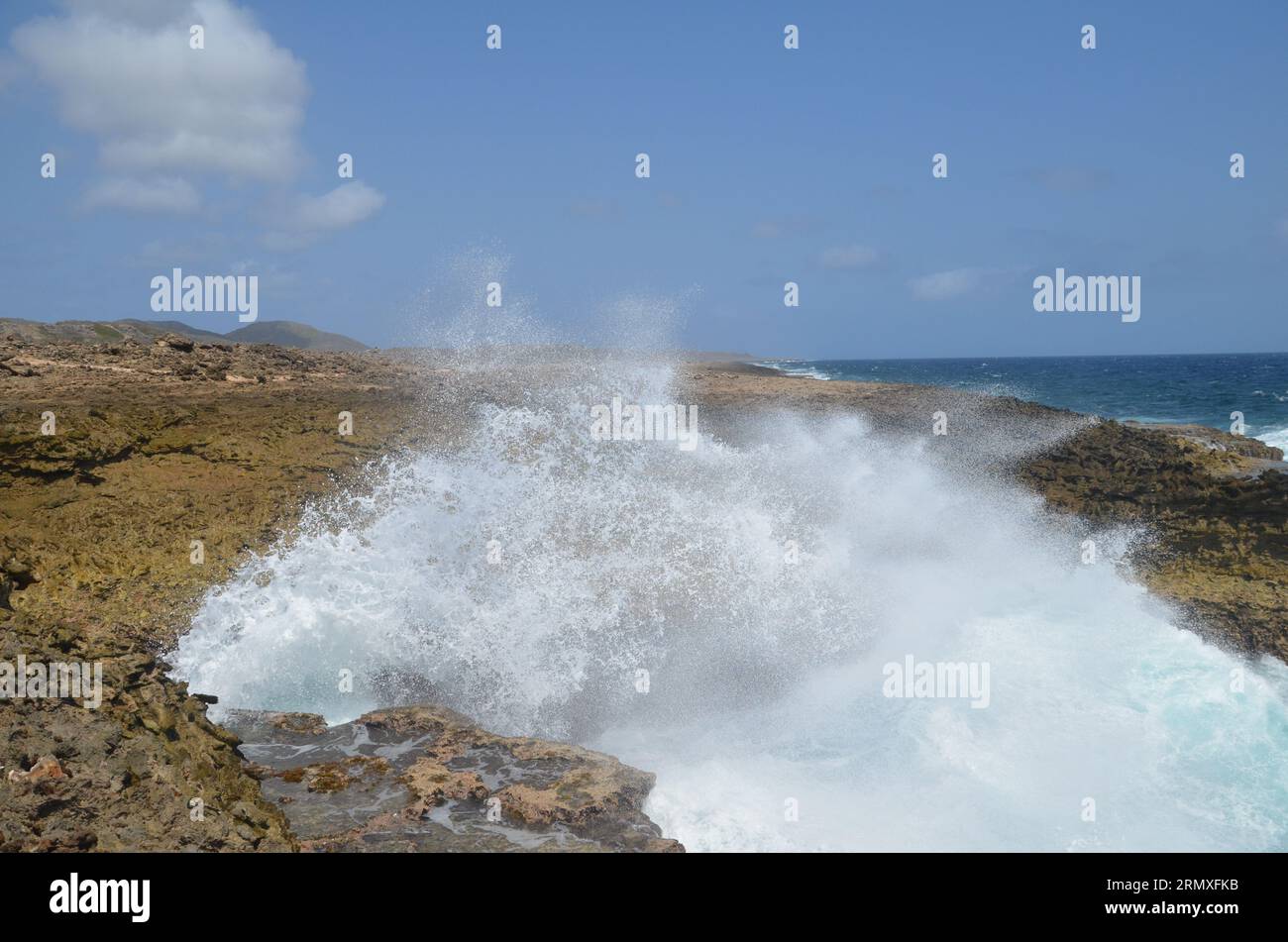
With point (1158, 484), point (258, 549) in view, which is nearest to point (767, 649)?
point (258, 549)

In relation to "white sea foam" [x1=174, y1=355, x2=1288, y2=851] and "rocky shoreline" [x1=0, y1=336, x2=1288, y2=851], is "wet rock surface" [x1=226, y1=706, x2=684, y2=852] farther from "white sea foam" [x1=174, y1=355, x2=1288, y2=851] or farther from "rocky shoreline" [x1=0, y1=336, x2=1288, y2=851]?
"white sea foam" [x1=174, y1=355, x2=1288, y2=851]

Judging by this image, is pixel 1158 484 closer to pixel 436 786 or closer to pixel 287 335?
pixel 436 786

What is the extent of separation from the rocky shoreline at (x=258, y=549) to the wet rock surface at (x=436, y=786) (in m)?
0.02

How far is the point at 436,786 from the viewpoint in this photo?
6.77 metres

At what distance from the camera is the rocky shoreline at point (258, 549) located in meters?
5.45

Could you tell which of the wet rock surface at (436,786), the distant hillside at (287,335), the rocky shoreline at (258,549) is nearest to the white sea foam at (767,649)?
the rocky shoreline at (258,549)

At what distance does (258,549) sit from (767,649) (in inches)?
264

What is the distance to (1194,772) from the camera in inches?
341

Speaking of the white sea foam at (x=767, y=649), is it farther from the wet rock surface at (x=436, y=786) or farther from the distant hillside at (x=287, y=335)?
the distant hillside at (x=287, y=335)

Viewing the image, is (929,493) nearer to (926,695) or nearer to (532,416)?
(926,695)

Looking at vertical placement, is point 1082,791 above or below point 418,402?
below

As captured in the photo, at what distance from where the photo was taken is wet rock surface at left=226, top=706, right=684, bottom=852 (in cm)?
615
